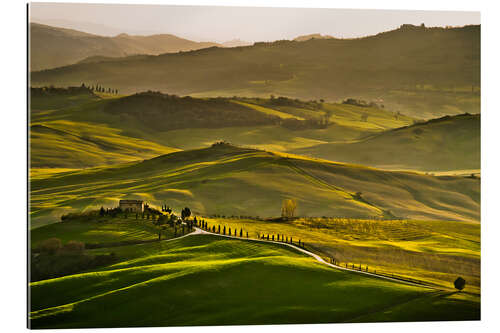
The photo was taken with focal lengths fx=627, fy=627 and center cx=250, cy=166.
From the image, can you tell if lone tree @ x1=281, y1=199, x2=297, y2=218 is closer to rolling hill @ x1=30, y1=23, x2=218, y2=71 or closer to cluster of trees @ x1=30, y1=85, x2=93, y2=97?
rolling hill @ x1=30, y1=23, x2=218, y2=71

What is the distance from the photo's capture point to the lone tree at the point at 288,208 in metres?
18.7

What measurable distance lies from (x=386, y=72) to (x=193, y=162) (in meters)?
7.48

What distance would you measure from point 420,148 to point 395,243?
728 centimetres

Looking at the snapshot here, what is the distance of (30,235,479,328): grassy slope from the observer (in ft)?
49.4

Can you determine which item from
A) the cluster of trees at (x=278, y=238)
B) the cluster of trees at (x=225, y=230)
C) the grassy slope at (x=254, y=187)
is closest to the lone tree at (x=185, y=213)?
the grassy slope at (x=254, y=187)

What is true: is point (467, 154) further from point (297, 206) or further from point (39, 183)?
point (39, 183)

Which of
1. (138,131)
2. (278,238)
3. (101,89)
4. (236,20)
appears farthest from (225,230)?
(138,131)

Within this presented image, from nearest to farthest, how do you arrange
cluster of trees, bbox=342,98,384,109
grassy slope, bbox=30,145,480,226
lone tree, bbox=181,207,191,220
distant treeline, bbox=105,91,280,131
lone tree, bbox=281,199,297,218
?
lone tree, bbox=181,207,191,220 → grassy slope, bbox=30,145,480,226 → lone tree, bbox=281,199,297,218 → distant treeline, bbox=105,91,280,131 → cluster of trees, bbox=342,98,384,109

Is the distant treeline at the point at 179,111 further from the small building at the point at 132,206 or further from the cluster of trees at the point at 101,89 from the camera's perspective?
the small building at the point at 132,206

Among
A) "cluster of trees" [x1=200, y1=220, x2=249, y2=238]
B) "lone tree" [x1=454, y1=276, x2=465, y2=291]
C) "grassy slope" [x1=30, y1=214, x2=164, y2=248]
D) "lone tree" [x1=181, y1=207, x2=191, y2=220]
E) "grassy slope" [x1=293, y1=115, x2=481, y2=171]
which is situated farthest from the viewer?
"grassy slope" [x1=293, y1=115, x2=481, y2=171]

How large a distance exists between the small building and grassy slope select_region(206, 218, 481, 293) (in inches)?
79.5

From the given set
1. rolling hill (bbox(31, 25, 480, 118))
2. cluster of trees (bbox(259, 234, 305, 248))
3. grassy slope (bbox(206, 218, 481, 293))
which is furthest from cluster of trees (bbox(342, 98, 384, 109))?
cluster of trees (bbox(259, 234, 305, 248))

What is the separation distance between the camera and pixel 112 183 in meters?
19.0
